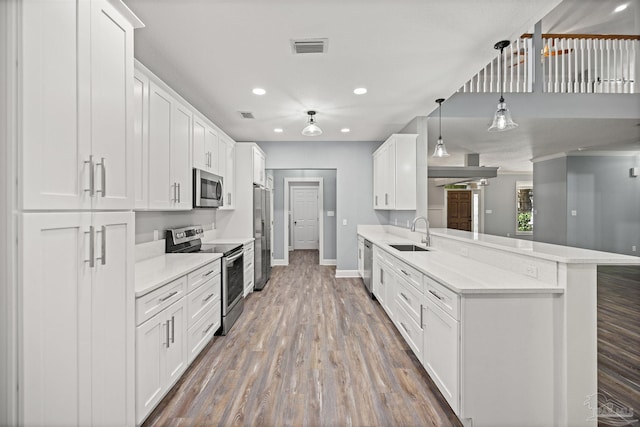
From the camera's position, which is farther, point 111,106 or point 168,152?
point 168,152

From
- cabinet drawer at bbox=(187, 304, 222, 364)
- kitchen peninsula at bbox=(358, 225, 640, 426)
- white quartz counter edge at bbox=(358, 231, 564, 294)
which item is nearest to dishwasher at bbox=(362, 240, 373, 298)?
white quartz counter edge at bbox=(358, 231, 564, 294)

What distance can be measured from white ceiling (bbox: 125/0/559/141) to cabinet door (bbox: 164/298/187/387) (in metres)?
1.97

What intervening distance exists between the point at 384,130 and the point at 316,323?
127 inches

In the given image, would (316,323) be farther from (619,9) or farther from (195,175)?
(619,9)

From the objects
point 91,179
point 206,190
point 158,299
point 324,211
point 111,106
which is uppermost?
point 111,106

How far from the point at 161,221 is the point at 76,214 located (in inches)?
78.6

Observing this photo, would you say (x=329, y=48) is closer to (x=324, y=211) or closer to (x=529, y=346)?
(x=529, y=346)

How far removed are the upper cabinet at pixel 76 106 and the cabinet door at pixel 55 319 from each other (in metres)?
0.11

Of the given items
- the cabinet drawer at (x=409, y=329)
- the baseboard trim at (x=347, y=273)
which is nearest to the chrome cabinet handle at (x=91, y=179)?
the cabinet drawer at (x=409, y=329)

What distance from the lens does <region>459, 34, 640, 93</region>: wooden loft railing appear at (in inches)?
166

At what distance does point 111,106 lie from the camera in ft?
4.74

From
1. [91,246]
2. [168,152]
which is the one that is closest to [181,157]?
[168,152]

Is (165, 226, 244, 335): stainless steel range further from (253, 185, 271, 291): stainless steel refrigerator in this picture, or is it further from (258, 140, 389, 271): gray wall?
(258, 140, 389, 271): gray wall

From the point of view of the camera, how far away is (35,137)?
3.47 feet
